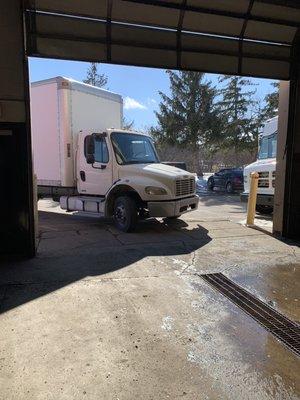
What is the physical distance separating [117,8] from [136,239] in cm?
455

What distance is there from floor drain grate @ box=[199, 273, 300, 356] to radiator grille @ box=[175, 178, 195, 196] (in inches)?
135

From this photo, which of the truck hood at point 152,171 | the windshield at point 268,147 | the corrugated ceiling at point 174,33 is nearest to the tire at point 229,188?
the windshield at point 268,147

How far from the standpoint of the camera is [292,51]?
26.1 feet

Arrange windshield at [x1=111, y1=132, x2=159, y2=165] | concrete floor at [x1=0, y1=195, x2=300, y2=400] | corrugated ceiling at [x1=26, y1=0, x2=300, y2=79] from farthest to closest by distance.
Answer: windshield at [x1=111, y1=132, x2=159, y2=165]
corrugated ceiling at [x1=26, y1=0, x2=300, y2=79]
concrete floor at [x1=0, y1=195, x2=300, y2=400]

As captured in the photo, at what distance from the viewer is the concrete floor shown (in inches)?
119

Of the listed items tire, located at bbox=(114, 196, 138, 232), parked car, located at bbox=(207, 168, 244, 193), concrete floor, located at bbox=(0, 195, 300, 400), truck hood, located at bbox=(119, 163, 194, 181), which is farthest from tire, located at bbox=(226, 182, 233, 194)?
concrete floor, located at bbox=(0, 195, 300, 400)

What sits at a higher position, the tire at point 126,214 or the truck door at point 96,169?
the truck door at point 96,169

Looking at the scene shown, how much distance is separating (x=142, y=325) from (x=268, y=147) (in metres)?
10.2

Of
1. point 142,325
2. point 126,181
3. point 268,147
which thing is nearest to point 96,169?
point 126,181

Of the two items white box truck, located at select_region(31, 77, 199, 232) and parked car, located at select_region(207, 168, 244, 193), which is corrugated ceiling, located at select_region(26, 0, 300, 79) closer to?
white box truck, located at select_region(31, 77, 199, 232)

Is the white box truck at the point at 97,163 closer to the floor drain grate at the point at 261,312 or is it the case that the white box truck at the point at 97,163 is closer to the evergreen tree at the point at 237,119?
the floor drain grate at the point at 261,312

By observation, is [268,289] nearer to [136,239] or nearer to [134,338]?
[134,338]

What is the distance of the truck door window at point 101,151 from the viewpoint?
32.0 ft

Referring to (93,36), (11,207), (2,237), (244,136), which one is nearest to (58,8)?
(93,36)
